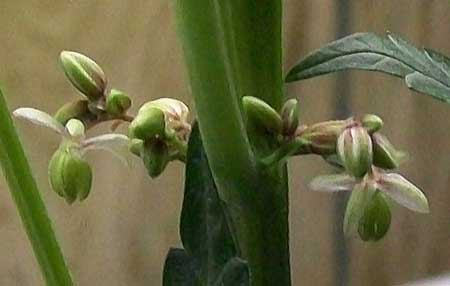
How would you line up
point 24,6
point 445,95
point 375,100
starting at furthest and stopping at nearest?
point 375,100
point 24,6
point 445,95

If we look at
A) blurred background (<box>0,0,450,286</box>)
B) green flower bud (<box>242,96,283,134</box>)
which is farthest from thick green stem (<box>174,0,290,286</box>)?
blurred background (<box>0,0,450,286</box>)

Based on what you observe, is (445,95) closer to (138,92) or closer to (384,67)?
(384,67)

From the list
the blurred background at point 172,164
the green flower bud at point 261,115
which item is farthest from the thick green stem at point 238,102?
the blurred background at point 172,164

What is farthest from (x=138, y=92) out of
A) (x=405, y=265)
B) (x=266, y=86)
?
(x=266, y=86)

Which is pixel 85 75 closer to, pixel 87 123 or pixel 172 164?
pixel 87 123

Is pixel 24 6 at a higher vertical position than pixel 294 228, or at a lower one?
higher

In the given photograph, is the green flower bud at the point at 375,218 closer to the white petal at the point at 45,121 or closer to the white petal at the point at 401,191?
the white petal at the point at 401,191

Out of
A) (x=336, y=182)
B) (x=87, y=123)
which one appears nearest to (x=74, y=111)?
(x=87, y=123)
